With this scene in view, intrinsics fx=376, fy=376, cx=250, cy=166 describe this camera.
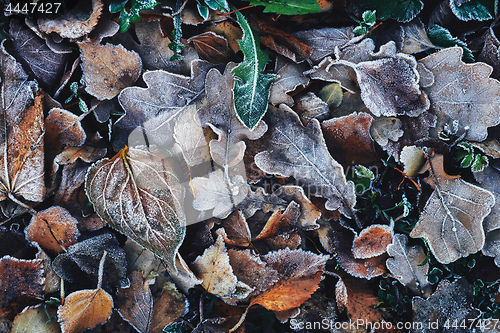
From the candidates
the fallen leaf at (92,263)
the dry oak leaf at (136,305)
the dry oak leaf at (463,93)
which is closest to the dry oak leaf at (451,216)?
the dry oak leaf at (463,93)

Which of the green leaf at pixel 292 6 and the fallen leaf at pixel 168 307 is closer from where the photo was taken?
the green leaf at pixel 292 6

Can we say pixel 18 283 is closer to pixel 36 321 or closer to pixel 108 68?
pixel 36 321

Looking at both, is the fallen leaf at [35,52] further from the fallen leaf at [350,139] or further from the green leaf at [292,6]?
the fallen leaf at [350,139]

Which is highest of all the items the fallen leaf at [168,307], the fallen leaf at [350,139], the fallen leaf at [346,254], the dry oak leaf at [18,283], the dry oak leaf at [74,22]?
the dry oak leaf at [74,22]

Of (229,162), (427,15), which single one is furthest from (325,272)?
(427,15)

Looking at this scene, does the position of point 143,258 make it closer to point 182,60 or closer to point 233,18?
point 182,60

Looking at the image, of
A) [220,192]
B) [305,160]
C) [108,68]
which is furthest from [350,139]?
[108,68]
